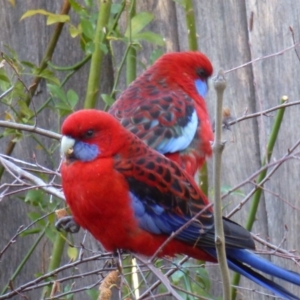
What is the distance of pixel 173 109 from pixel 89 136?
2.14 ft

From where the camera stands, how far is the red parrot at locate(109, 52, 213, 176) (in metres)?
2.50

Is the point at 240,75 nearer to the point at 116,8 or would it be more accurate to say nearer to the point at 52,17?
the point at 116,8

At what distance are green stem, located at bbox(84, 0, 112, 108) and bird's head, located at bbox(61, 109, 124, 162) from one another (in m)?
0.74

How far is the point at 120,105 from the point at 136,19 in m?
0.32

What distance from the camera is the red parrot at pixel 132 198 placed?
193 centimetres

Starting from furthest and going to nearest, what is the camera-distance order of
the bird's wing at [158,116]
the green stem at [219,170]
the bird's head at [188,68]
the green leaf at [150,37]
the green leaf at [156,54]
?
the green leaf at [156,54], the bird's head at [188,68], the green leaf at [150,37], the bird's wing at [158,116], the green stem at [219,170]

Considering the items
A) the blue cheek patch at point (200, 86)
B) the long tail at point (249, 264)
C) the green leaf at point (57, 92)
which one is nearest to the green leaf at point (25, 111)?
the green leaf at point (57, 92)

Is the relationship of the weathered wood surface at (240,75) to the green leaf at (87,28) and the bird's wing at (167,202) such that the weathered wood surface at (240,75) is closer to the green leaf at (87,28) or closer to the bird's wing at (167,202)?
the green leaf at (87,28)

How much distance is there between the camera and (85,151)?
2.00 metres

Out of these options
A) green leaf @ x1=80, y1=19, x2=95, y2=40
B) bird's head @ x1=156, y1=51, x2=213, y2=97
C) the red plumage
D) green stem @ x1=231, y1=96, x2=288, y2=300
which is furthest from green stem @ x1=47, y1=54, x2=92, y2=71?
the red plumage

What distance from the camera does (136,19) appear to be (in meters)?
2.73

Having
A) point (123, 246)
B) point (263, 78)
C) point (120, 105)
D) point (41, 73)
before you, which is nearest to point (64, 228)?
point (123, 246)

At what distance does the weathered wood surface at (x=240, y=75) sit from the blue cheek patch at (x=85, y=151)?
0.80 metres

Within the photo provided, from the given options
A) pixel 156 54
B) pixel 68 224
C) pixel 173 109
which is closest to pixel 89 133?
pixel 68 224
